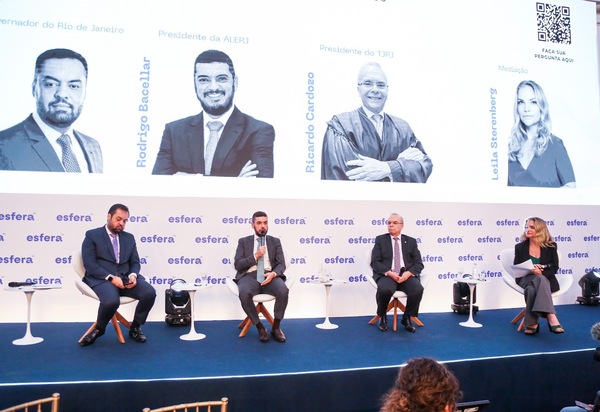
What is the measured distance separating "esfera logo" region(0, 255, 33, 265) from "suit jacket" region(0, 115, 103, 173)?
2.66 feet

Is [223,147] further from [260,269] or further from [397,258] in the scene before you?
[397,258]

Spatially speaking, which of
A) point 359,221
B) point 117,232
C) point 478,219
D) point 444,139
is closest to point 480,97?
point 444,139

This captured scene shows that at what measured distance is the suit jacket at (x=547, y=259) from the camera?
13.6 ft

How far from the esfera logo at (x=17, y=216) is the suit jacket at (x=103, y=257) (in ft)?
2.92

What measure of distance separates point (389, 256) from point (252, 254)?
1.30 meters

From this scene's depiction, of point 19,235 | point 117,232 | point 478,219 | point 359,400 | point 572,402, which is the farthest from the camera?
point 478,219

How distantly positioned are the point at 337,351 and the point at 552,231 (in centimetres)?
363

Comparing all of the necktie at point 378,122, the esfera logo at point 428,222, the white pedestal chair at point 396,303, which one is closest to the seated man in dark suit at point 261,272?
the white pedestal chair at point 396,303

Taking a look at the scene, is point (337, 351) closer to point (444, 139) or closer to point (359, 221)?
point (359, 221)

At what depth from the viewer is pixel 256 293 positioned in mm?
3795

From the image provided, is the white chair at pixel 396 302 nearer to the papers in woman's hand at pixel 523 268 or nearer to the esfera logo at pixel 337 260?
the esfera logo at pixel 337 260

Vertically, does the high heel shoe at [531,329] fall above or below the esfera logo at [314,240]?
below

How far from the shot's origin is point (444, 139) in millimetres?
4816

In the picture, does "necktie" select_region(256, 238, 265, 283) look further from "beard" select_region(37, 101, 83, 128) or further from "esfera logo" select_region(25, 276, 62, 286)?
"beard" select_region(37, 101, 83, 128)
